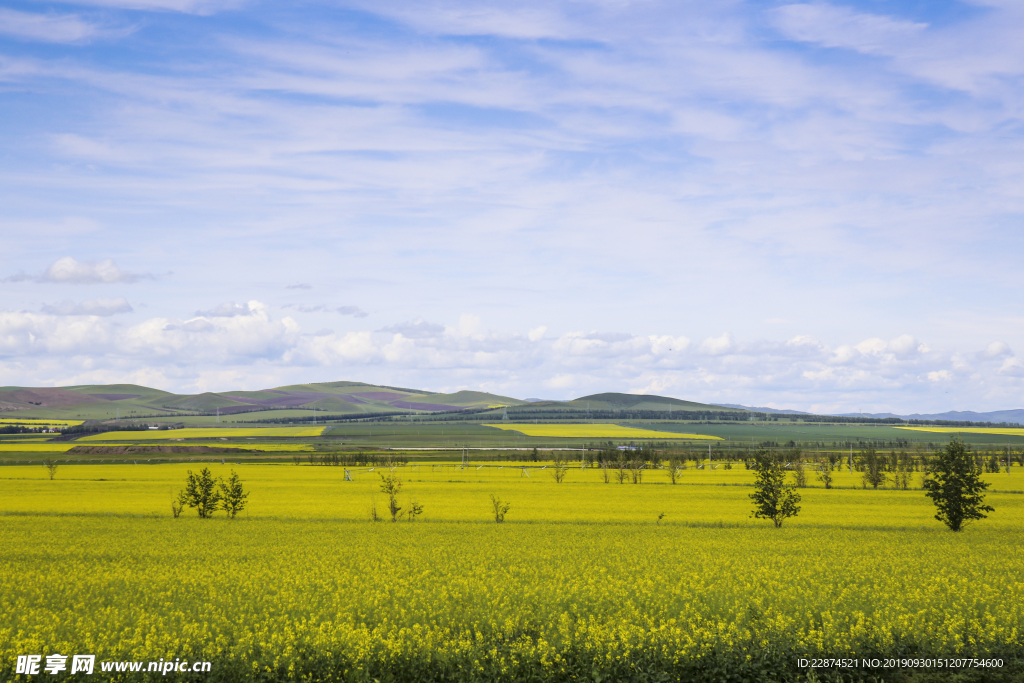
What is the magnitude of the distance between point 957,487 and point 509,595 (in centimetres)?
3842

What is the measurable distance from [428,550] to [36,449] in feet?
Answer: 483

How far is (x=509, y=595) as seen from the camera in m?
24.8

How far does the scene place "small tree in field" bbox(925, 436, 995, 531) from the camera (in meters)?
48.2

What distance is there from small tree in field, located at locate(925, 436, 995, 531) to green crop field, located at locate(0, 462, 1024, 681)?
3.86 feet

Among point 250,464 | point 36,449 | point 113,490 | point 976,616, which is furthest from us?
point 36,449

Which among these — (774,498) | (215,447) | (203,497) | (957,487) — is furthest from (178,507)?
(215,447)

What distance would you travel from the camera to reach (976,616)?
2180 cm

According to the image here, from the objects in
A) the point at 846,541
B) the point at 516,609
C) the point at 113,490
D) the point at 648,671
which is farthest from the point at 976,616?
the point at 113,490

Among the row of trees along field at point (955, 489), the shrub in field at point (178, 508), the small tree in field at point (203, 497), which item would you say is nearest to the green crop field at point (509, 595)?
the row of trees along field at point (955, 489)

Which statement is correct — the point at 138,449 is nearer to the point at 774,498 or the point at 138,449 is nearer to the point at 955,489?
the point at 774,498

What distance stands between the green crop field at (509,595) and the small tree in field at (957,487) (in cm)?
118

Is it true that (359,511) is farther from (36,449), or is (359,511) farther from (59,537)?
(36,449)

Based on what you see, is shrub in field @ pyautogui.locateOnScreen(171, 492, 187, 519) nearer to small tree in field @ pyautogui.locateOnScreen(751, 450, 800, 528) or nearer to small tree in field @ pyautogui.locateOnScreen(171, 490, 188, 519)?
small tree in field @ pyautogui.locateOnScreen(171, 490, 188, 519)

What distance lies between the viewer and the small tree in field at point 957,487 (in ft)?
158
